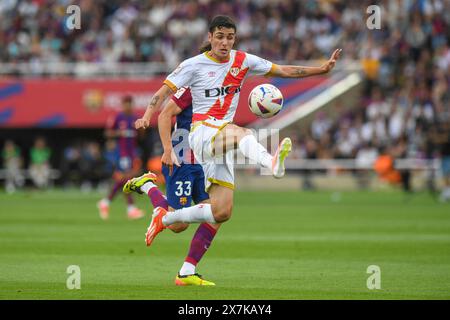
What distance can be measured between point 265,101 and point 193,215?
1446mm

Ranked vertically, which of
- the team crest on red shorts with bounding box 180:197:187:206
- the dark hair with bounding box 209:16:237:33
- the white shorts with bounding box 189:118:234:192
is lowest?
the team crest on red shorts with bounding box 180:197:187:206

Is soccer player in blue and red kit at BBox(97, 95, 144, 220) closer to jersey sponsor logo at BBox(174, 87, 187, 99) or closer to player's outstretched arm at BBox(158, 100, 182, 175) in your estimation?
jersey sponsor logo at BBox(174, 87, 187, 99)

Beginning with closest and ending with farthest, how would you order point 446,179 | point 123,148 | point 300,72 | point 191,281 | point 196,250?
point 191,281, point 196,250, point 300,72, point 123,148, point 446,179

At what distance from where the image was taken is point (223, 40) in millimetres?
10531

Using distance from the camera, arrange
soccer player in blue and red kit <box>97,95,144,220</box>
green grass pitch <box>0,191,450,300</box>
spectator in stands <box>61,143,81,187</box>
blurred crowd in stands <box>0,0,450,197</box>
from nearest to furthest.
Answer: green grass pitch <box>0,191,450,300</box> < soccer player in blue and red kit <box>97,95,144,220</box> < blurred crowd in stands <box>0,0,450,197</box> < spectator in stands <box>61,143,81,187</box>

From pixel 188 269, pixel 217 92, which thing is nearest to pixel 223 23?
pixel 217 92

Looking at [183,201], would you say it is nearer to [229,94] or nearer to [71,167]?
Result: [229,94]

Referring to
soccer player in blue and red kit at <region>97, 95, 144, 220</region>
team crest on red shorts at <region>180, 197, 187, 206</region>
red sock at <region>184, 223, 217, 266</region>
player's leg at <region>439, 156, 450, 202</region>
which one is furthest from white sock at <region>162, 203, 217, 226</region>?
player's leg at <region>439, 156, 450, 202</region>

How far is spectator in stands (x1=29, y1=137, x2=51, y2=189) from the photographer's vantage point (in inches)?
1401

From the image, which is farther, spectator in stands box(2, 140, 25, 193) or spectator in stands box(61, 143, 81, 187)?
spectator in stands box(61, 143, 81, 187)

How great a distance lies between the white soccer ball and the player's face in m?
0.55

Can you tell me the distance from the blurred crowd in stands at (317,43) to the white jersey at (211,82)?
19399 mm

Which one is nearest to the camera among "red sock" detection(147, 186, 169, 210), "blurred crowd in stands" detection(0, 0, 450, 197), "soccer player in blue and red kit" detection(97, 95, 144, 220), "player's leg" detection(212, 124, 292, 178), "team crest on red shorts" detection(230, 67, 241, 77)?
"player's leg" detection(212, 124, 292, 178)
